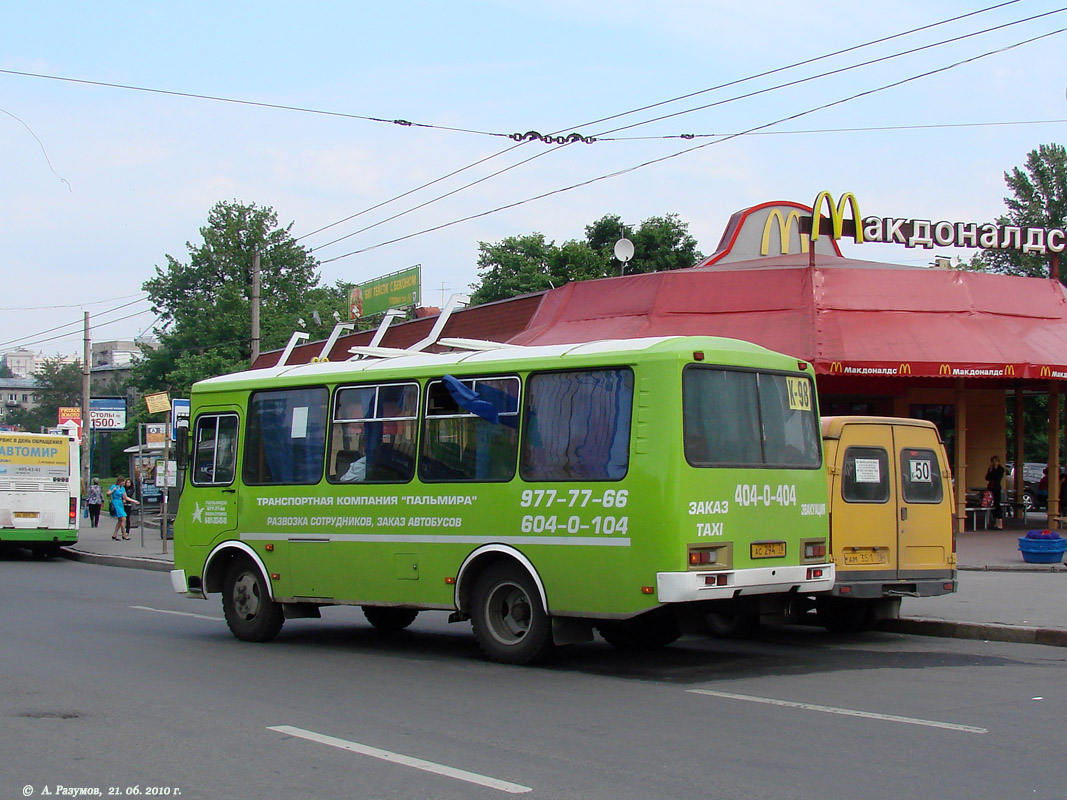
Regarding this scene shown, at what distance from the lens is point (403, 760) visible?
6832 mm

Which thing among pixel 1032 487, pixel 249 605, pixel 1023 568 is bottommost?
pixel 249 605

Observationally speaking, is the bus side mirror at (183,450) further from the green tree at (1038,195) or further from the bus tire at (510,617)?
the green tree at (1038,195)

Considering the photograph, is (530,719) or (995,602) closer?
(530,719)

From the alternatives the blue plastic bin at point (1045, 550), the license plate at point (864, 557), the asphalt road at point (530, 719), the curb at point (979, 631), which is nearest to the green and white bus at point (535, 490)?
the asphalt road at point (530, 719)

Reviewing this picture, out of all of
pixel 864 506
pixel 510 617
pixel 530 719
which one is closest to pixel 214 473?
pixel 510 617

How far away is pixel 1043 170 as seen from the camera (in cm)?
6059

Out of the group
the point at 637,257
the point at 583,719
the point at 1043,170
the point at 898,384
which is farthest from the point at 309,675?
the point at 1043,170

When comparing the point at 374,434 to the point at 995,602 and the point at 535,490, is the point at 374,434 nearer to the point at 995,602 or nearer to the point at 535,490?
the point at 535,490

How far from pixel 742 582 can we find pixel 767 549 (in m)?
0.49

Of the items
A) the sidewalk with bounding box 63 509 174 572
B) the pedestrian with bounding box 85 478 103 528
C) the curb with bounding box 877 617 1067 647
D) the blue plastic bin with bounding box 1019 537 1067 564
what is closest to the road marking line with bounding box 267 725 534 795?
the curb with bounding box 877 617 1067 647

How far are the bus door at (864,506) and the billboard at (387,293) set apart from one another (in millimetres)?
27518

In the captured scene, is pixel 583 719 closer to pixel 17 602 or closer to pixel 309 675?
pixel 309 675

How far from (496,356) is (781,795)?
19.1 feet

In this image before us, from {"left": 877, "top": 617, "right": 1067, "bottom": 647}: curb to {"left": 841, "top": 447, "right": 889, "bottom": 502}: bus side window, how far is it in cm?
168
